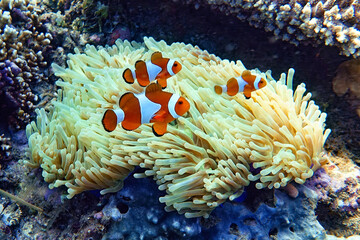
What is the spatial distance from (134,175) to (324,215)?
62.6 inches

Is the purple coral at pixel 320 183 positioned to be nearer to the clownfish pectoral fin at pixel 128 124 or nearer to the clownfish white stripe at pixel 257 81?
the clownfish white stripe at pixel 257 81

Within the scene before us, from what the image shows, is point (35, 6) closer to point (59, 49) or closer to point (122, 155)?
point (59, 49)

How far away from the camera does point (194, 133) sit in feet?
6.89

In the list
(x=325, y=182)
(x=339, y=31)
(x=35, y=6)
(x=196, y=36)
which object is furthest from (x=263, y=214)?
(x=35, y=6)

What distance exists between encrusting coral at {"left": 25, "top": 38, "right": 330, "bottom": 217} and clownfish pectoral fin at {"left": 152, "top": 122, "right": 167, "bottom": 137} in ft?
1.17

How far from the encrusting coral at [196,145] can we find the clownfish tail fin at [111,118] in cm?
46

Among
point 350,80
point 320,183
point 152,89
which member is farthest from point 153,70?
point 350,80

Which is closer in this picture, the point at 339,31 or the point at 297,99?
the point at 297,99

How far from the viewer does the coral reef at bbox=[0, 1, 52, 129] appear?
287cm

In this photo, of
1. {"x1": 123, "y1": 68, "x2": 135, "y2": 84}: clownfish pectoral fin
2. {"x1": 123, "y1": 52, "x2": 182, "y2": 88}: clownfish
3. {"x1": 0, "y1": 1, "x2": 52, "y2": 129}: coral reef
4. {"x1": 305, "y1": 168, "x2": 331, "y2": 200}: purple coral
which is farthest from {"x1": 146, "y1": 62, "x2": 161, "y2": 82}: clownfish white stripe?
{"x1": 0, "y1": 1, "x2": 52, "y2": 129}: coral reef

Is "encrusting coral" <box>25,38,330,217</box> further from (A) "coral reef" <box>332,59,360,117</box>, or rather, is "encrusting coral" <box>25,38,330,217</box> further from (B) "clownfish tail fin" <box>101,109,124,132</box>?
(A) "coral reef" <box>332,59,360,117</box>

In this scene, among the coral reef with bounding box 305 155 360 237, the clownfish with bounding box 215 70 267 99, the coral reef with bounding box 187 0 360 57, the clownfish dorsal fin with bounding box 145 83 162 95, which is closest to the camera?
the clownfish dorsal fin with bounding box 145 83 162 95

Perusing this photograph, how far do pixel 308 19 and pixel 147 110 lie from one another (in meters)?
1.94

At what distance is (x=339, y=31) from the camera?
8.21ft
